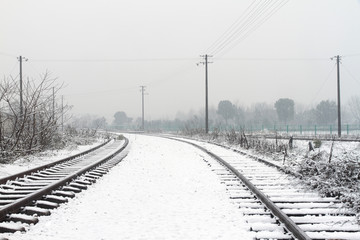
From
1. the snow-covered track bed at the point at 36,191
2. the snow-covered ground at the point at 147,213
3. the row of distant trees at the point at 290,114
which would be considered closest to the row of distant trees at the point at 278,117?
the row of distant trees at the point at 290,114

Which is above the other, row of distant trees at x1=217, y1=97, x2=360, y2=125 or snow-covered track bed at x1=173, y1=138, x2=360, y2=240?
row of distant trees at x1=217, y1=97, x2=360, y2=125

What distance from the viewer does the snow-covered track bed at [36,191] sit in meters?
5.11

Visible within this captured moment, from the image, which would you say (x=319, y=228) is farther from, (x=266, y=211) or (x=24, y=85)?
(x=24, y=85)

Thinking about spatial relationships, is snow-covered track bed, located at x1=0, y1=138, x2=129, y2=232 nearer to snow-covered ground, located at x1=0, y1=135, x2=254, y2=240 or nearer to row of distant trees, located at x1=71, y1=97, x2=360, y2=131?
snow-covered ground, located at x1=0, y1=135, x2=254, y2=240

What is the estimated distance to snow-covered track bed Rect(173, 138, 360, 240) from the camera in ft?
14.7

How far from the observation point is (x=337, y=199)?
6250 millimetres

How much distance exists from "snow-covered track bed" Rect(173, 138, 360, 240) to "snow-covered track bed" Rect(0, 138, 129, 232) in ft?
10.7

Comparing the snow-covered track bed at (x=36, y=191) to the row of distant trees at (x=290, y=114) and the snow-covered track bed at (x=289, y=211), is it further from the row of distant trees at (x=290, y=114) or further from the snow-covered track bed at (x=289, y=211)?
the row of distant trees at (x=290, y=114)

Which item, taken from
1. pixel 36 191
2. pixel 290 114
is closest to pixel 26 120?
pixel 36 191

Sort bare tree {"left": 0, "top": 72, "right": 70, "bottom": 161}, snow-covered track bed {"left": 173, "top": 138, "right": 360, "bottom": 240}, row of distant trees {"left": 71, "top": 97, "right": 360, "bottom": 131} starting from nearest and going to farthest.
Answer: snow-covered track bed {"left": 173, "top": 138, "right": 360, "bottom": 240}, bare tree {"left": 0, "top": 72, "right": 70, "bottom": 161}, row of distant trees {"left": 71, "top": 97, "right": 360, "bottom": 131}

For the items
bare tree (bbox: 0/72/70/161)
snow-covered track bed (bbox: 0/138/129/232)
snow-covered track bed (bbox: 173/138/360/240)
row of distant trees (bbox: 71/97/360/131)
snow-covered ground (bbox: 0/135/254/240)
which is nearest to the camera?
snow-covered track bed (bbox: 173/138/360/240)

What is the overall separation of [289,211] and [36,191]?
176 inches

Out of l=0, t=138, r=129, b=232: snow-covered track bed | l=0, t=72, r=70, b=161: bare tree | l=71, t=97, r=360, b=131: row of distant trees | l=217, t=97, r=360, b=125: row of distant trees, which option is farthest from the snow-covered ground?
l=217, t=97, r=360, b=125: row of distant trees

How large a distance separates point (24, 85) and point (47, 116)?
78.9 inches
